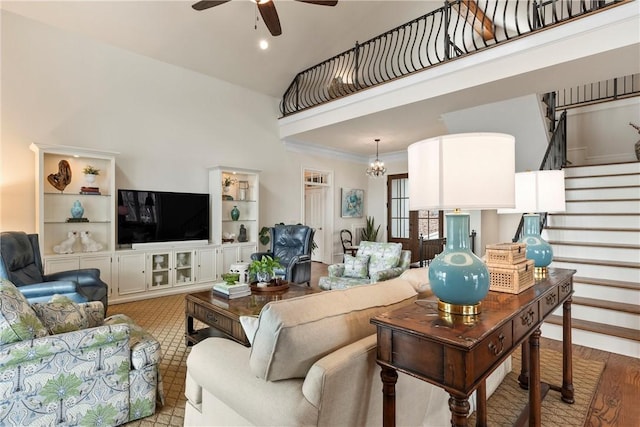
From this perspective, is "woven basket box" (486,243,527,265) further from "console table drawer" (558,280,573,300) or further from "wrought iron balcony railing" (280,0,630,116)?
"wrought iron balcony railing" (280,0,630,116)

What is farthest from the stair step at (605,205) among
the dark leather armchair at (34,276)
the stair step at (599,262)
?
the dark leather armchair at (34,276)

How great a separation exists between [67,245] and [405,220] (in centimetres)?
670

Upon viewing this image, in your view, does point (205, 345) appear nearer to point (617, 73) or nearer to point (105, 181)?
point (105, 181)

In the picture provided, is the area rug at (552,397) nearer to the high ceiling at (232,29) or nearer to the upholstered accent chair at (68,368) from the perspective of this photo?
the upholstered accent chair at (68,368)

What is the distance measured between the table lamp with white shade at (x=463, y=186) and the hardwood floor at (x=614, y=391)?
163 cm

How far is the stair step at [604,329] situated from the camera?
9.21 ft

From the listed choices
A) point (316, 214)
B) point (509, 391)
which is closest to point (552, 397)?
point (509, 391)

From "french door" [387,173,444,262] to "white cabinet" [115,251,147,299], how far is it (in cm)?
561

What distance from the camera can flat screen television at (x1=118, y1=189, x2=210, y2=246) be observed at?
4.62 metres

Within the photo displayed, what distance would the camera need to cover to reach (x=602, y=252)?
365cm

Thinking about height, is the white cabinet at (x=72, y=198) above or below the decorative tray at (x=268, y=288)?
above

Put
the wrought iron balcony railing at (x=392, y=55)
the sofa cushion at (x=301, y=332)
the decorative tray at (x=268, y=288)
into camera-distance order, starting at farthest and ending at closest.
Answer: the wrought iron balcony railing at (x=392, y=55), the decorative tray at (x=268, y=288), the sofa cushion at (x=301, y=332)

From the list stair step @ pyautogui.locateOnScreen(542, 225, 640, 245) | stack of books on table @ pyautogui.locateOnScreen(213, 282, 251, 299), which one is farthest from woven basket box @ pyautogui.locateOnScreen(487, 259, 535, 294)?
stair step @ pyautogui.locateOnScreen(542, 225, 640, 245)

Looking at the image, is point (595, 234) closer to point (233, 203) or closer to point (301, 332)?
point (301, 332)
